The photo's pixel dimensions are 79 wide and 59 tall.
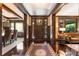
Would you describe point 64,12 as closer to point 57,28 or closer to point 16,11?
point 57,28

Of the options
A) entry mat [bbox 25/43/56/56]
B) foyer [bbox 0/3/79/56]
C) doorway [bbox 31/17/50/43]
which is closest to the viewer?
entry mat [bbox 25/43/56/56]

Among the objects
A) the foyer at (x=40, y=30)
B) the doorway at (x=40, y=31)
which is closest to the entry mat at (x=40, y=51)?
the foyer at (x=40, y=30)

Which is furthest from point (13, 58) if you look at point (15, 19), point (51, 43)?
point (51, 43)

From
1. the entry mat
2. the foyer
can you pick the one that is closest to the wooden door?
the foyer

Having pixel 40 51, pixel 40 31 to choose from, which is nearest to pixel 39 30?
pixel 40 31

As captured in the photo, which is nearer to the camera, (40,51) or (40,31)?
(40,51)

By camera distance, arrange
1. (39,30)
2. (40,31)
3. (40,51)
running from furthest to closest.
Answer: (40,31) → (39,30) → (40,51)

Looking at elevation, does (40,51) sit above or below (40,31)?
below

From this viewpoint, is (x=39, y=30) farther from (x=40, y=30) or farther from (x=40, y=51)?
(x=40, y=51)

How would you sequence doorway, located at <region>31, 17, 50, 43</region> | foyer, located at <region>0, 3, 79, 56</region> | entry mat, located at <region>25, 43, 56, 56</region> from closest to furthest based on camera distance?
entry mat, located at <region>25, 43, 56, 56</region>
foyer, located at <region>0, 3, 79, 56</region>
doorway, located at <region>31, 17, 50, 43</region>

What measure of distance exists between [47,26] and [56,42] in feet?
3.43

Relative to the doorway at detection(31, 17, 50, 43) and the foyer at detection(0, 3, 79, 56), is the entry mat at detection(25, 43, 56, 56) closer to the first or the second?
the foyer at detection(0, 3, 79, 56)

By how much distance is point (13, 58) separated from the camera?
1.63 metres

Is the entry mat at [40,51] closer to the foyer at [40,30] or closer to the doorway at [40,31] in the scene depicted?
the foyer at [40,30]
